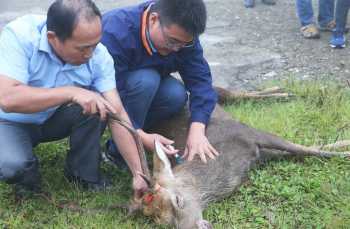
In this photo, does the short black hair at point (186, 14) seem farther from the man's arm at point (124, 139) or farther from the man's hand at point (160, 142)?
the man's hand at point (160, 142)

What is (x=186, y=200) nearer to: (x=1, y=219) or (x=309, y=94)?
(x=1, y=219)

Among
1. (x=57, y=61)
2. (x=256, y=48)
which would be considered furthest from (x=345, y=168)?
(x=256, y=48)

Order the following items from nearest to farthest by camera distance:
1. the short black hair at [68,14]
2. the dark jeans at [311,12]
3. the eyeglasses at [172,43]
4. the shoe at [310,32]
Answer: the short black hair at [68,14], the eyeglasses at [172,43], the shoe at [310,32], the dark jeans at [311,12]

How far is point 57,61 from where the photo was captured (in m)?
3.86

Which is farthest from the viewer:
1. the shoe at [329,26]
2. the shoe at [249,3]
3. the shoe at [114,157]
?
the shoe at [249,3]

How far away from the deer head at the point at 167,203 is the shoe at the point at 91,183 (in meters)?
0.59

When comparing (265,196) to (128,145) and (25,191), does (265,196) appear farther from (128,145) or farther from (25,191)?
(25,191)

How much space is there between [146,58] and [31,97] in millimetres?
1097

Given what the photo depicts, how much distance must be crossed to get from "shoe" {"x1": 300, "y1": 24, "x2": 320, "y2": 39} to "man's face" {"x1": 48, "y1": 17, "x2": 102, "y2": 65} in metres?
4.35

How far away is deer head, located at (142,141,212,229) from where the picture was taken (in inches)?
146

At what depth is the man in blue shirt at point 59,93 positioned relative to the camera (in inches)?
140

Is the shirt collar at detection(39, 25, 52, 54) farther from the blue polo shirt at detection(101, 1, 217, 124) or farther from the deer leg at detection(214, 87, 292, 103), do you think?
the deer leg at detection(214, 87, 292, 103)

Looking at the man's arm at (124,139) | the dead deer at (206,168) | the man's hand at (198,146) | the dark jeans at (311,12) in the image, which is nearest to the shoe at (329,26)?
the dark jeans at (311,12)

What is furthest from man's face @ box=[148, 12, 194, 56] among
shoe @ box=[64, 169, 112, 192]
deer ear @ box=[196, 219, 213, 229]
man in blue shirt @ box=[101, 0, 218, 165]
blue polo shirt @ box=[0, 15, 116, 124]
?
deer ear @ box=[196, 219, 213, 229]
